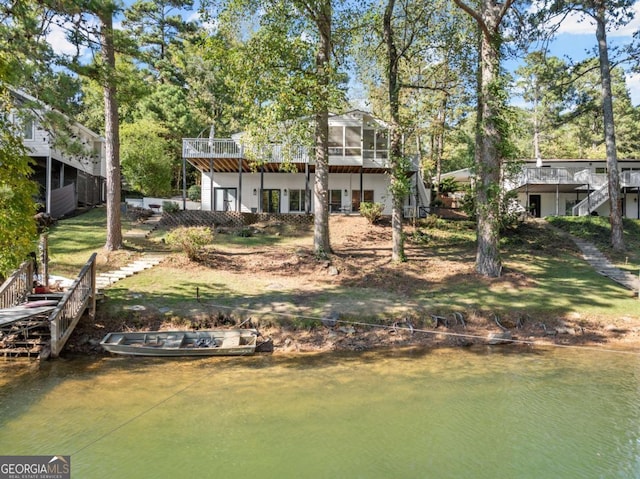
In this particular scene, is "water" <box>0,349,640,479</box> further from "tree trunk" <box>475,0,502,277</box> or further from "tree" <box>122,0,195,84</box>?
"tree" <box>122,0,195,84</box>

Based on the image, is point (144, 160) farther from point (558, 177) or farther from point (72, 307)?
point (558, 177)

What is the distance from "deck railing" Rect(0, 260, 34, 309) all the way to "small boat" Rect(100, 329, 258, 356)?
274 cm

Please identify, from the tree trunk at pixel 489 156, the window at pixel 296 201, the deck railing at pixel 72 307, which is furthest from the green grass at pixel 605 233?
the deck railing at pixel 72 307

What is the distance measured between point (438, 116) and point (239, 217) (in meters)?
15.4

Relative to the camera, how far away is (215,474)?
5.24 meters

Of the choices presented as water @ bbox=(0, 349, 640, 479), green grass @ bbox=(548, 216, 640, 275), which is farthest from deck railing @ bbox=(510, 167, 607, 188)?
water @ bbox=(0, 349, 640, 479)

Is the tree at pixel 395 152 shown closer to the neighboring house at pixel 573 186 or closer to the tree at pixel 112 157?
the neighboring house at pixel 573 186

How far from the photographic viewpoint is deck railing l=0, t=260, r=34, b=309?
10.6 meters

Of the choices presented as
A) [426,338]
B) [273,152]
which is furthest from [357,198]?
[426,338]

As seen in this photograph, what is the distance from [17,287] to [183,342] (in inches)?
189

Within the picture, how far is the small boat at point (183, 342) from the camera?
10008mm

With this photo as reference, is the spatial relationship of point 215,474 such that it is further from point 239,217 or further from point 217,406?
point 239,217

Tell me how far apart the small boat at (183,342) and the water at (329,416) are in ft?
0.90

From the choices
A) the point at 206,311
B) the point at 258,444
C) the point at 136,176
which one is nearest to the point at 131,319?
the point at 206,311
